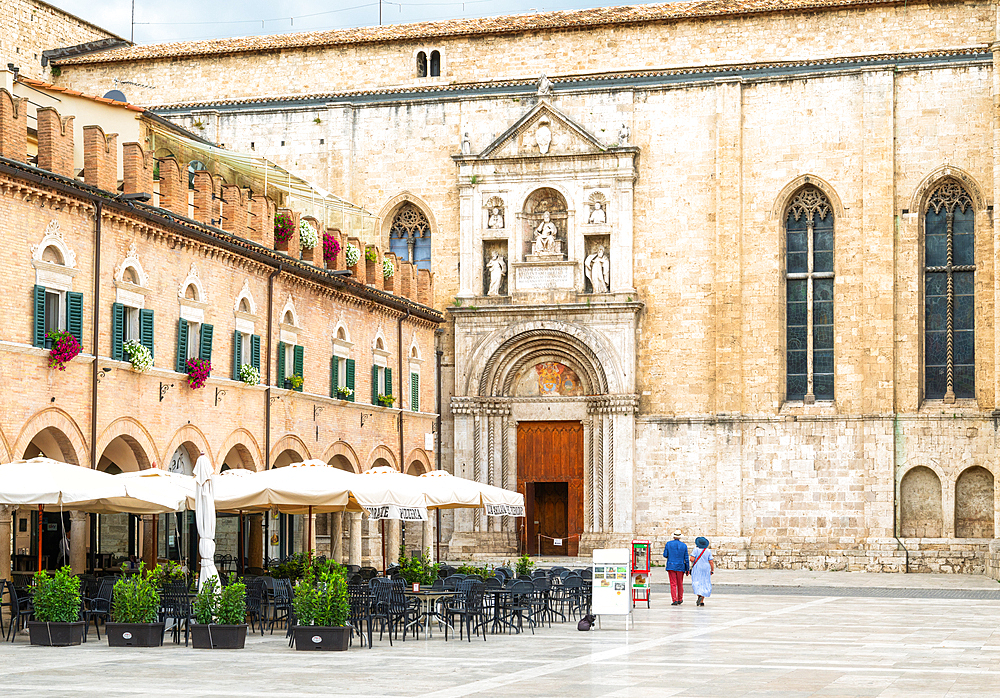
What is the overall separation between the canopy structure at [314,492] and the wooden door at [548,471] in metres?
19.4

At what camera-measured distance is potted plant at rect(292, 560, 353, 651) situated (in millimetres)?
19375

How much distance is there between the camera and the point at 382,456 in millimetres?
39281

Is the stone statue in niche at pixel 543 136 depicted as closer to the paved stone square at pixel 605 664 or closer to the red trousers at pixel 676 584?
the red trousers at pixel 676 584

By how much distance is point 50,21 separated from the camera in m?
47.1

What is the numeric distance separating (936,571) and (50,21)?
33268mm

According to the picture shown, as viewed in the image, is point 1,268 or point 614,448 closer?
point 1,268

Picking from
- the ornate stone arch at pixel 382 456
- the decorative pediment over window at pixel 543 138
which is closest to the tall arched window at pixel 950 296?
the decorative pediment over window at pixel 543 138

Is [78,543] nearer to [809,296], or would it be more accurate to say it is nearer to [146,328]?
[146,328]

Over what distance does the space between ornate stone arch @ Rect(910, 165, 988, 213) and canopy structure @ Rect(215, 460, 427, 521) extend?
883 inches

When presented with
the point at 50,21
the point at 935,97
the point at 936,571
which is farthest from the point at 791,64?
the point at 50,21

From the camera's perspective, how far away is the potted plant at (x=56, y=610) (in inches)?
763

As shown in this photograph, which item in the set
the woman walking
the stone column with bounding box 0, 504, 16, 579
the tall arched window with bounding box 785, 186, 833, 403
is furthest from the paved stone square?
the tall arched window with bounding box 785, 186, 833, 403

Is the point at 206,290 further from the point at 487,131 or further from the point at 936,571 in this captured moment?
the point at 936,571

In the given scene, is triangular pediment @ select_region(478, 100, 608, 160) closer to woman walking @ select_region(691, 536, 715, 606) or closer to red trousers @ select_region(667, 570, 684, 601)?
woman walking @ select_region(691, 536, 715, 606)
